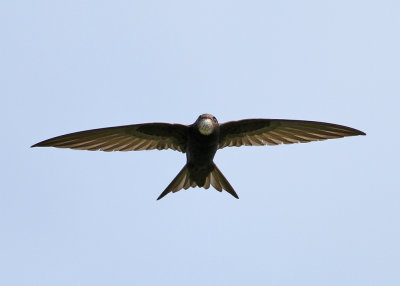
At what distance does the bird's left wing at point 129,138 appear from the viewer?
479 inches

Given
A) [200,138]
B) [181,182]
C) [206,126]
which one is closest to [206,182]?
[181,182]

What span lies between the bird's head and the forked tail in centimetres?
65

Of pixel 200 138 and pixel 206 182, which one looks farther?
pixel 206 182

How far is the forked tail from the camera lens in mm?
12219

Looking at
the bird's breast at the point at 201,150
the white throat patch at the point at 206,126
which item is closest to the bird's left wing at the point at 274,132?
the bird's breast at the point at 201,150

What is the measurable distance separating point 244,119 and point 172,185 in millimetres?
1220

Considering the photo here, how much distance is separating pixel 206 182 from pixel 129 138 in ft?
3.73

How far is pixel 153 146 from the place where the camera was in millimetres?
12602

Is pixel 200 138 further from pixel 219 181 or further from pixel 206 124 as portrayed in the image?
pixel 219 181

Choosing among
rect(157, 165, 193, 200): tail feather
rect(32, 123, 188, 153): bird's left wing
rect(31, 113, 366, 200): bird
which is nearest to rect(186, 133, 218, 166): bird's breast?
rect(31, 113, 366, 200): bird

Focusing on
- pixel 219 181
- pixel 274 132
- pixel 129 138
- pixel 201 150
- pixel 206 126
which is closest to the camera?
pixel 206 126

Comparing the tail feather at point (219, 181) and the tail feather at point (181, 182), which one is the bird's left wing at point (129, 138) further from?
the tail feather at point (219, 181)

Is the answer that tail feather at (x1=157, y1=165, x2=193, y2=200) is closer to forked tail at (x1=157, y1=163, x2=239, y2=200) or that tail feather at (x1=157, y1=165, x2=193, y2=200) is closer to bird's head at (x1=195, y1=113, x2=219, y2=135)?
forked tail at (x1=157, y1=163, x2=239, y2=200)

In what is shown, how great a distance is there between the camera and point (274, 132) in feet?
41.5
